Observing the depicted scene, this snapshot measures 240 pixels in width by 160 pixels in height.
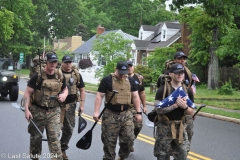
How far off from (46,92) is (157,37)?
4347cm

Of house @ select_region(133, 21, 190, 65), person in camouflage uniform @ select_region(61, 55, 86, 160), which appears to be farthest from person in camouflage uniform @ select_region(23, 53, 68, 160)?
house @ select_region(133, 21, 190, 65)

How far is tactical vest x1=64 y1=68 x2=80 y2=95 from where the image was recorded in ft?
25.4

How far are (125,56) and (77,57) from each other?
1435 inches

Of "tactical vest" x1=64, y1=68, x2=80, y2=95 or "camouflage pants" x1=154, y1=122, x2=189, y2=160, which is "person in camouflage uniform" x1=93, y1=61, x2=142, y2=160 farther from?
"tactical vest" x1=64, y1=68, x2=80, y2=95

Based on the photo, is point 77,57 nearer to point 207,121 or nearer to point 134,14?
point 134,14

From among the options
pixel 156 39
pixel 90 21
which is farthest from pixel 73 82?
pixel 90 21

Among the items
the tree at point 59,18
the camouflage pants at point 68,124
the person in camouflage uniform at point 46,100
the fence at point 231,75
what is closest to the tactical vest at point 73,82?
the camouflage pants at point 68,124

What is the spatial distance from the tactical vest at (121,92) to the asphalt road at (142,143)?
1.72 m

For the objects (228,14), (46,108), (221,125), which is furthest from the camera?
(228,14)

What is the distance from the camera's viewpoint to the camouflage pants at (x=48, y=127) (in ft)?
21.0

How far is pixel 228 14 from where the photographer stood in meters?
24.4

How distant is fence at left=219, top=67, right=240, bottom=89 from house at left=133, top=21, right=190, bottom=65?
1116 centimetres

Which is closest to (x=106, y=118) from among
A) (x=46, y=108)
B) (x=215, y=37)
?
(x=46, y=108)

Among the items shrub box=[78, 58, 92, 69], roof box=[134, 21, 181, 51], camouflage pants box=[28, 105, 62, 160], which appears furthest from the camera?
shrub box=[78, 58, 92, 69]
